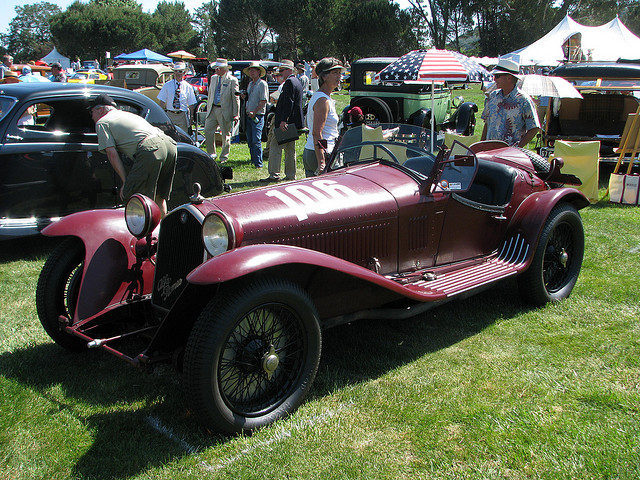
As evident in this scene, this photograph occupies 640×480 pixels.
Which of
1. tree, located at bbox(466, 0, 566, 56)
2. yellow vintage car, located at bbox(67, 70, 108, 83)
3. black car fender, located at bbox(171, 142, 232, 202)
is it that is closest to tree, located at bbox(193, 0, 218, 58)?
tree, located at bbox(466, 0, 566, 56)

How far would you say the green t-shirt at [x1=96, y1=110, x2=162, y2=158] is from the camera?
519cm

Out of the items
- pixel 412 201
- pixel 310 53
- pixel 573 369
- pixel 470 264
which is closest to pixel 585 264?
pixel 470 264

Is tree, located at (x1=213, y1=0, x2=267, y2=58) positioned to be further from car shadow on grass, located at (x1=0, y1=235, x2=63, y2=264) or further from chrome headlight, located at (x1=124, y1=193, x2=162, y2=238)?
chrome headlight, located at (x1=124, y1=193, x2=162, y2=238)

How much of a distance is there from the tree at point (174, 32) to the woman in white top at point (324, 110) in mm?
73816

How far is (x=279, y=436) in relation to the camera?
2834 millimetres

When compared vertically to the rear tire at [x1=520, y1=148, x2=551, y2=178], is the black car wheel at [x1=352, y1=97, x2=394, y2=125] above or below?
above

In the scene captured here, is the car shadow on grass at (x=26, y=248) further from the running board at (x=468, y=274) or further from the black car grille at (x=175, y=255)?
the running board at (x=468, y=274)

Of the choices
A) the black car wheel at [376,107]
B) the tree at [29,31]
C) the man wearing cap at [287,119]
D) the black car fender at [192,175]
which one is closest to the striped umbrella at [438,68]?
the man wearing cap at [287,119]

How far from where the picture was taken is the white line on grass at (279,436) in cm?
262

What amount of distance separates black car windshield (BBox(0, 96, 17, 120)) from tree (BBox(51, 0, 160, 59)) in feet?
221

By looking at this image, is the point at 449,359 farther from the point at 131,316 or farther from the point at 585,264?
the point at 585,264

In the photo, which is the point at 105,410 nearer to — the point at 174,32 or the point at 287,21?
the point at 287,21

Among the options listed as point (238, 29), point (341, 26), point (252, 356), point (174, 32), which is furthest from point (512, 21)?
point (252, 356)

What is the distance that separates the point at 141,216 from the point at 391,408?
77.4 inches
